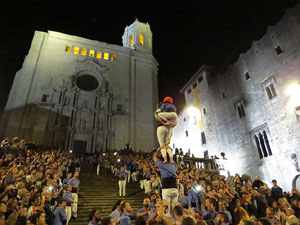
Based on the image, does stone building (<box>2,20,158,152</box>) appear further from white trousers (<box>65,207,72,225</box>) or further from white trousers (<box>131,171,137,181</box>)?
white trousers (<box>65,207,72,225</box>)

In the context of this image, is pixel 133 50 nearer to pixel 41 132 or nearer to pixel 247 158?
pixel 41 132

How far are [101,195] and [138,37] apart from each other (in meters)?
34.7

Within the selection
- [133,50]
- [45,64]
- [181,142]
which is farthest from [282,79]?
[45,64]

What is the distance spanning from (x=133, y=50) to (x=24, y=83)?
62.0ft

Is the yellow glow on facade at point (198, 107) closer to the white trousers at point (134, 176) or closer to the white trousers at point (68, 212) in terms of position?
the white trousers at point (134, 176)

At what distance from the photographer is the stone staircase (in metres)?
8.54

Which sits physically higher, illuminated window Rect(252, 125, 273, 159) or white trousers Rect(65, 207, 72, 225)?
illuminated window Rect(252, 125, 273, 159)

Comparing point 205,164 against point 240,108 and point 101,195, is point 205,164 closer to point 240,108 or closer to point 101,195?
point 240,108

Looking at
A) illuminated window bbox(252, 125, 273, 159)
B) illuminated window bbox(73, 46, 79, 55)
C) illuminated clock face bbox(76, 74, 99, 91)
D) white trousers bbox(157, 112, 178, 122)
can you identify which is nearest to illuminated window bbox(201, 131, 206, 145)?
illuminated window bbox(252, 125, 273, 159)

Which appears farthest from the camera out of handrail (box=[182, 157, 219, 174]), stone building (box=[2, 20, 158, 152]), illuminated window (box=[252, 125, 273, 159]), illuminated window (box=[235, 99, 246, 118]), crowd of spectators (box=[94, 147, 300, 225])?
stone building (box=[2, 20, 158, 152])

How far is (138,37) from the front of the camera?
39188mm

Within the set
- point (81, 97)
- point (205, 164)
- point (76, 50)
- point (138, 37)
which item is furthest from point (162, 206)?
point (138, 37)

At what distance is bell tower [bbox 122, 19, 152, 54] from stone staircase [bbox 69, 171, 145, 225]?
29.9 metres

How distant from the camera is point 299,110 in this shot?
566 inches
